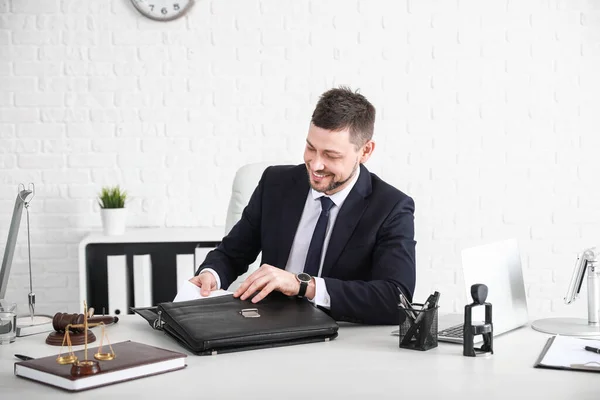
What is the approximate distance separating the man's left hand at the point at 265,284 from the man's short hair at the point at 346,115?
561 mm

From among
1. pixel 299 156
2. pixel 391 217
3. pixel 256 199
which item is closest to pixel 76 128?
pixel 299 156

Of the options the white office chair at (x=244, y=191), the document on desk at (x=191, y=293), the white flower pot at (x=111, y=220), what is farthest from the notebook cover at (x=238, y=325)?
the white flower pot at (x=111, y=220)

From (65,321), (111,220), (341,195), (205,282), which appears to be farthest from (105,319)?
(111,220)

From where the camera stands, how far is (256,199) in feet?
8.51

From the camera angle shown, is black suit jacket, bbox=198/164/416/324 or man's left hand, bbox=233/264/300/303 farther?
black suit jacket, bbox=198/164/416/324

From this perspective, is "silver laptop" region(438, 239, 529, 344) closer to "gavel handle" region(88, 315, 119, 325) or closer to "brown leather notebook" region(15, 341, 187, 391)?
"brown leather notebook" region(15, 341, 187, 391)

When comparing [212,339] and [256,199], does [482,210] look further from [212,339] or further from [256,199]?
[212,339]

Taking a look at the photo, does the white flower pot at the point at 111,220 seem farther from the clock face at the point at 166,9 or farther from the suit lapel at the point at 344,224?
the suit lapel at the point at 344,224

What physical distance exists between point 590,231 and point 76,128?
2.63 metres

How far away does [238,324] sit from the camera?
1753 mm

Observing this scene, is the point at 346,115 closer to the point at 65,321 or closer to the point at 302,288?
the point at 302,288

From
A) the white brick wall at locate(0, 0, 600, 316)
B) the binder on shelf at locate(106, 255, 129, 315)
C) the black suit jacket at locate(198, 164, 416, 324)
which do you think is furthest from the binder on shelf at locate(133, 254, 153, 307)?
the black suit jacket at locate(198, 164, 416, 324)

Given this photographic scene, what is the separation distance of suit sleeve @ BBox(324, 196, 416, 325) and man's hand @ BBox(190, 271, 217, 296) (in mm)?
338

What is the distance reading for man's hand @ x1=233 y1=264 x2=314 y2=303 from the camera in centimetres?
194
